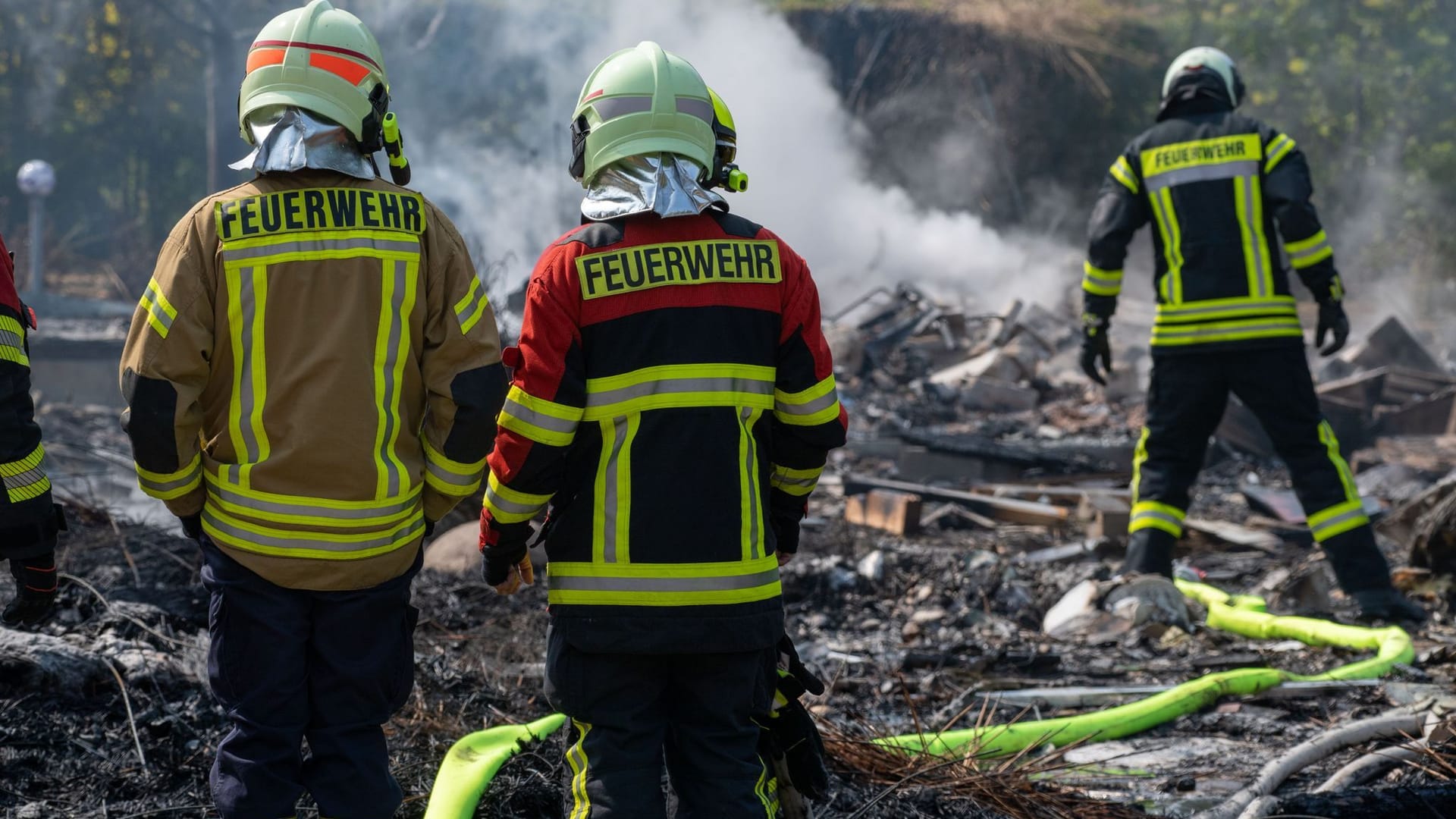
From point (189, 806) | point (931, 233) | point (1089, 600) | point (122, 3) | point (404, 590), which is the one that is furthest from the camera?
point (122, 3)

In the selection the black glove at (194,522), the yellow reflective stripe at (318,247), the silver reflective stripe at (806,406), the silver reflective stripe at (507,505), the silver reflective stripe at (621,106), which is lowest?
the black glove at (194,522)

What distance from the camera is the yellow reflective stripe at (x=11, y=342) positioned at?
237cm

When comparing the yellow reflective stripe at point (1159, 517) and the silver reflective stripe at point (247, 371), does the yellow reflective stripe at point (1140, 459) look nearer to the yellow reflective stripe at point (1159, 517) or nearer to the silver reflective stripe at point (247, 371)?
the yellow reflective stripe at point (1159, 517)

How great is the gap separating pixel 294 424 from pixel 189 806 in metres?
1.00

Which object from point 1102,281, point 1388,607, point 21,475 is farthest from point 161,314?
point 1388,607

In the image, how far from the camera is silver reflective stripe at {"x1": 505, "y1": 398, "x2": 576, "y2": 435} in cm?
225

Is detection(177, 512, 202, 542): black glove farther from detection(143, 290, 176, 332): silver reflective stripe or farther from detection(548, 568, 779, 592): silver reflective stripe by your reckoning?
detection(548, 568, 779, 592): silver reflective stripe

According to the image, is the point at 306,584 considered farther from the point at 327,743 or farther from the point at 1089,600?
the point at 1089,600

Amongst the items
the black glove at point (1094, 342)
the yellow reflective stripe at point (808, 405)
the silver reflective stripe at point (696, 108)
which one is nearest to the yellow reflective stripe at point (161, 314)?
the silver reflective stripe at point (696, 108)

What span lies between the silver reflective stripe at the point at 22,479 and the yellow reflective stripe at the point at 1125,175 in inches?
167

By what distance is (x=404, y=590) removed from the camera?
2457 mm

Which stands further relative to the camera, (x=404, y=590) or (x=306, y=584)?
(x=404, y=590)

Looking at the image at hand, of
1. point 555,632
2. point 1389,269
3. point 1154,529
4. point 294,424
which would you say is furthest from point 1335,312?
point 1389,269

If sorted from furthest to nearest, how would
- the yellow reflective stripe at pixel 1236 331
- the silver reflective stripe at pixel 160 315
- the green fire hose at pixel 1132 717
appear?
the yellow reflective stripe at pixel 1236 331 < the green fire hose at pixel 1132 717 < the silver reflective stripe at pixel 160 315
